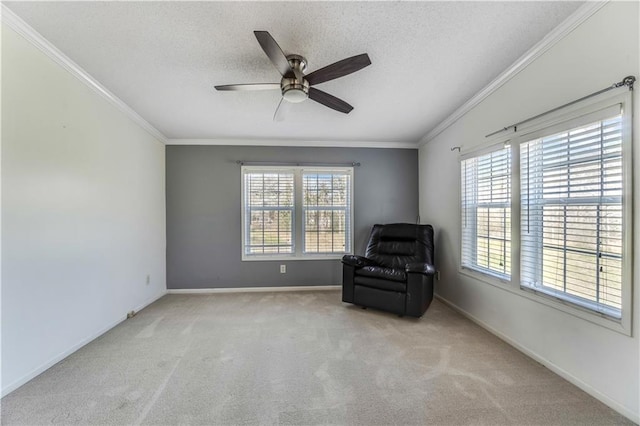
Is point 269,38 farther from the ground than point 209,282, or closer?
farther from the ground

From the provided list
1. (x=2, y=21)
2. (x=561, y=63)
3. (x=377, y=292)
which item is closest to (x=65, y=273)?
(x=2, y=21)

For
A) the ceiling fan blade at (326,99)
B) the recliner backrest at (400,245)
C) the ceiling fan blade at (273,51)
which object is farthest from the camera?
the recliner backrest at (400,245)

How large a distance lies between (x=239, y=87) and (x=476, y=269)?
2.95 meters

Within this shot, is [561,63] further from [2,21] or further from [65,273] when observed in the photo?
[65,273]

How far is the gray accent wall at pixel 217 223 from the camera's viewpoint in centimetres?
382

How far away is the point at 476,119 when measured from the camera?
2637mm

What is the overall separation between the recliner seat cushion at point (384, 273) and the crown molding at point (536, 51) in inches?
78.2

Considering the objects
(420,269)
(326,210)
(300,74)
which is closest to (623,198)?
(420,269)

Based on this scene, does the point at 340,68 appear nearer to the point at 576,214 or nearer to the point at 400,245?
the point at 576,214

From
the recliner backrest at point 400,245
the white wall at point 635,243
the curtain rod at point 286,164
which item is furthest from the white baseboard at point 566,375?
the curtain rod at point 286,164

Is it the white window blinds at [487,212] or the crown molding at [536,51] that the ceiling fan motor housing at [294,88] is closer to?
the crown molding at [536,51]

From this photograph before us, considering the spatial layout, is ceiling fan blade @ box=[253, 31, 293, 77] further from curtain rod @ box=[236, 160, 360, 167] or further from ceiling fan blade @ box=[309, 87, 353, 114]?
curtain rod @ box=[236, 160, 360, 167]

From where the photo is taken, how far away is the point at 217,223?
3.88m

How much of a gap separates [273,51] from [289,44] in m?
0.33
